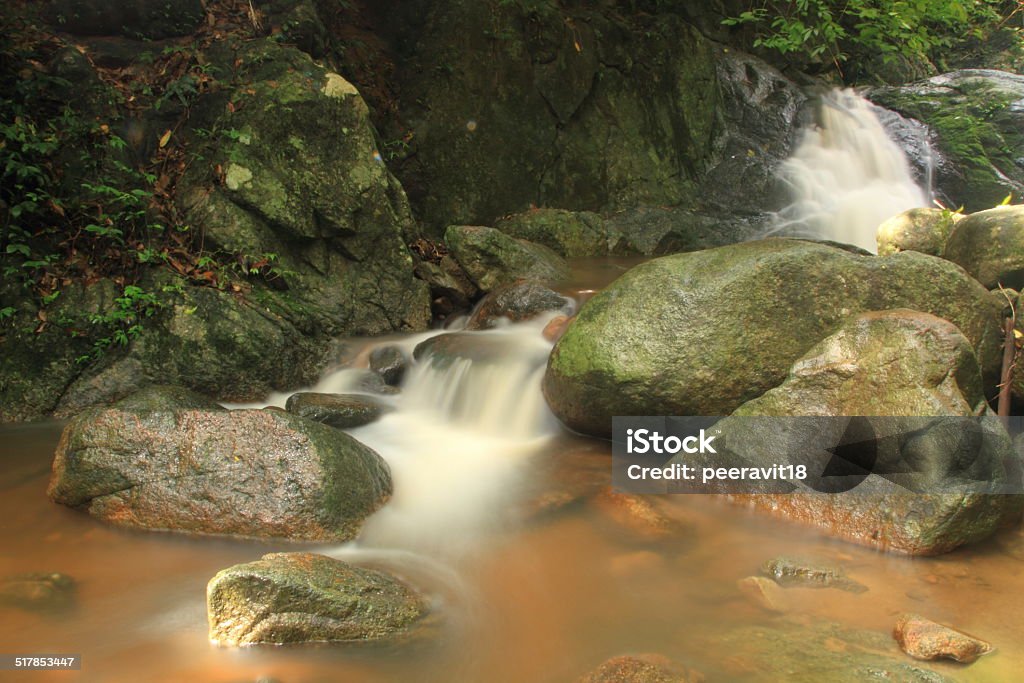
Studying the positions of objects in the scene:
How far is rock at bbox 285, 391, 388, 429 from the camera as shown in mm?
5571


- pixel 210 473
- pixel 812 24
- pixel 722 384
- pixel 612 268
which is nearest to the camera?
pixel 210 473

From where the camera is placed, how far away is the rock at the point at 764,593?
3.42 meters

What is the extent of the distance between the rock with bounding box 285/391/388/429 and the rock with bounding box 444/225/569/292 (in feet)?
9.31

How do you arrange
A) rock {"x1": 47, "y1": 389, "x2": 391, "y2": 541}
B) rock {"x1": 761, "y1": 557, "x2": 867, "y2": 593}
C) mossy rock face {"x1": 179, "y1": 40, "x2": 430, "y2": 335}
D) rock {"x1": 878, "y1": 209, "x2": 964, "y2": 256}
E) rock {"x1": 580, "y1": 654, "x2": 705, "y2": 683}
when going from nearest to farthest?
1. rock {"x1": 580, "y1": 654, "x2": 705, "y2": 683}
2. rock {"x1": 761, "y1": 557, "x2": 867, "y2": 593}
3. rock {"x1": 47, "y1": 389, "x2": 391, "y2": 541}
4. rock {"x1": 878, "y1": 209, "x2": 964, "y2": 256}
5. mossy rock face {"x1": 179, "y1": 40, "x2": 430, "y2": 335}

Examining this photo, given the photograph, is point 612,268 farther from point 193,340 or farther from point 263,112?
point 193,340

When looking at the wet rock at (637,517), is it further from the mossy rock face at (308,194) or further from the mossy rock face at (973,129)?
the mossy rock face at (973,129)

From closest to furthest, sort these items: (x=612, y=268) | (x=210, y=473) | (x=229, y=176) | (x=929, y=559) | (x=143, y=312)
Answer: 1. (x=929, y=559)
2. (x=210, y=473)
3. (x=143, y=312)
4. (x=229, y=176)
5. (x=612, y=268)

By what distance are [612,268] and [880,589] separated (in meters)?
6.32

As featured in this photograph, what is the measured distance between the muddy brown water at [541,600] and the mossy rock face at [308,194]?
3103 millimetres

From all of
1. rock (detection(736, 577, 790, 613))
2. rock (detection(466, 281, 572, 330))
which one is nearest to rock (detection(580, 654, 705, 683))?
rock (detection(736, 577, 790, 613))

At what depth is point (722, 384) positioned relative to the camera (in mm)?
4723

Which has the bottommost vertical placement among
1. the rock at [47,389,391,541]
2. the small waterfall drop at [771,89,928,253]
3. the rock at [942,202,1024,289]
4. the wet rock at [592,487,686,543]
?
the wet rock at [592,487,686,543]

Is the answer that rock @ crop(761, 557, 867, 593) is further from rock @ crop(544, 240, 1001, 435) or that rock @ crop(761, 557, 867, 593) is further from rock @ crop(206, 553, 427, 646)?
rock @ crop(206, 553, 427, 646)

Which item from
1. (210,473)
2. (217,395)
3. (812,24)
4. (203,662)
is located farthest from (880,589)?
(812,24)
